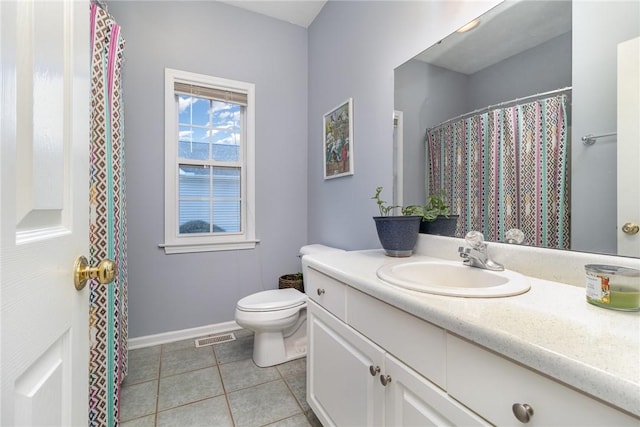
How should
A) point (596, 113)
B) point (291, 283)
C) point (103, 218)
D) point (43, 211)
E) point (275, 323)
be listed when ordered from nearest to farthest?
point (43, 211)
point (596, 113)
point (103, 218)
point (275, 323)
point (291, 283)

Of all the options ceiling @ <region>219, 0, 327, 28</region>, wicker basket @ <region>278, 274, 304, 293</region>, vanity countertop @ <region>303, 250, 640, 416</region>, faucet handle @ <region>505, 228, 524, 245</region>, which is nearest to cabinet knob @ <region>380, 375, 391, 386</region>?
vanity countertop @ <region>303, 250, 640, 416</region>

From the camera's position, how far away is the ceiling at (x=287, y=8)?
233 cm

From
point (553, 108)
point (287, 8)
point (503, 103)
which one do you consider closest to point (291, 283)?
point (503, 103)

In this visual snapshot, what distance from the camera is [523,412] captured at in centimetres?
50

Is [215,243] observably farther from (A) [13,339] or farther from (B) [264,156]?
(A) [13,339]

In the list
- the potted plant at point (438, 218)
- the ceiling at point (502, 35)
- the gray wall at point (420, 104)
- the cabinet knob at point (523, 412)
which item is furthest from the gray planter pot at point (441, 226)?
the cabinet knob at point (523, 412)

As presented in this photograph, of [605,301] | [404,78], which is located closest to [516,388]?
[605,301]

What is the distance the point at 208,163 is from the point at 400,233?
5.91ft

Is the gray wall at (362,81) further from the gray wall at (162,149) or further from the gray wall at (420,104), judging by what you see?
the gray wall at (162,149)

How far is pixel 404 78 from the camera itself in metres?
1.54

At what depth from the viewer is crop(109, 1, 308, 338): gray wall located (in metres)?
2.12

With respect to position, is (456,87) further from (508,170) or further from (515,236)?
(515,236)

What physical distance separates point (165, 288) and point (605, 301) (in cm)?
247

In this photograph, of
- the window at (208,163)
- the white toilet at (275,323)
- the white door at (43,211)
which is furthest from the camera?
the window at (208,163)
